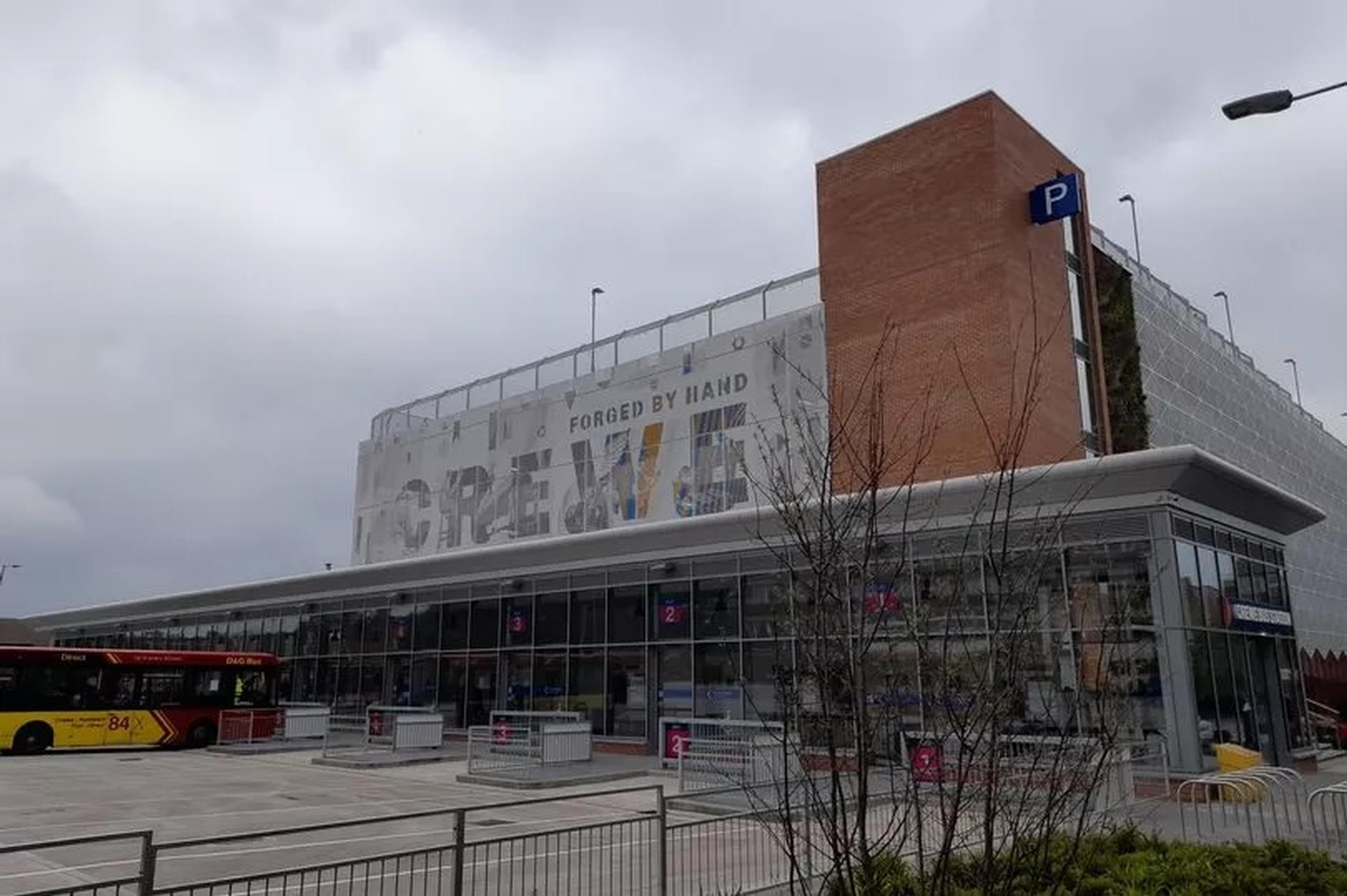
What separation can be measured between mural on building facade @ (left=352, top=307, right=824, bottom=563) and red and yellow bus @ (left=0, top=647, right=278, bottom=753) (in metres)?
13.6

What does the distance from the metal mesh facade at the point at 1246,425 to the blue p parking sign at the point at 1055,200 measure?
5037 mm

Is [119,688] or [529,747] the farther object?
[119,688]

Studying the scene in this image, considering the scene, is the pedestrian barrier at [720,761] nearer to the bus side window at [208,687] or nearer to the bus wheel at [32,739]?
the bus side window at [208,687]

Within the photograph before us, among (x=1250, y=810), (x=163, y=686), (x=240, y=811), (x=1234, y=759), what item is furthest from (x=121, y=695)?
(x=1250, y=810)

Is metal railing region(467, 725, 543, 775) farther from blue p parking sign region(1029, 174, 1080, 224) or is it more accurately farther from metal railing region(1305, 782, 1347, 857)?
blue p parking sign region(1029, 174, 1080, 224)

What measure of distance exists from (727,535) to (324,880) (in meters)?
16.1

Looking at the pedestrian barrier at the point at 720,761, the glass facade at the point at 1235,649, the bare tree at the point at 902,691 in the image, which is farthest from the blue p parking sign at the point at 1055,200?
the bare tree at the point at 902,691

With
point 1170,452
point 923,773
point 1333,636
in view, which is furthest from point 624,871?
point 1333,636

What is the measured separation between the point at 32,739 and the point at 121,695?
8.03 feet

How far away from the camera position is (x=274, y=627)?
1631 inches

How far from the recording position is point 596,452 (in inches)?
1603

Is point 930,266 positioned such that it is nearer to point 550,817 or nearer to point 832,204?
point 832,204

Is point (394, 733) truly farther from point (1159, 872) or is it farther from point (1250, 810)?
point (1159, 872)

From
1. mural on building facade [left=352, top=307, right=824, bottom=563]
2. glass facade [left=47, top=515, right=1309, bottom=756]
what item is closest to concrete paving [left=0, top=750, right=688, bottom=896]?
glass facade [left=47, top=515, right=1309, bottom=756]
